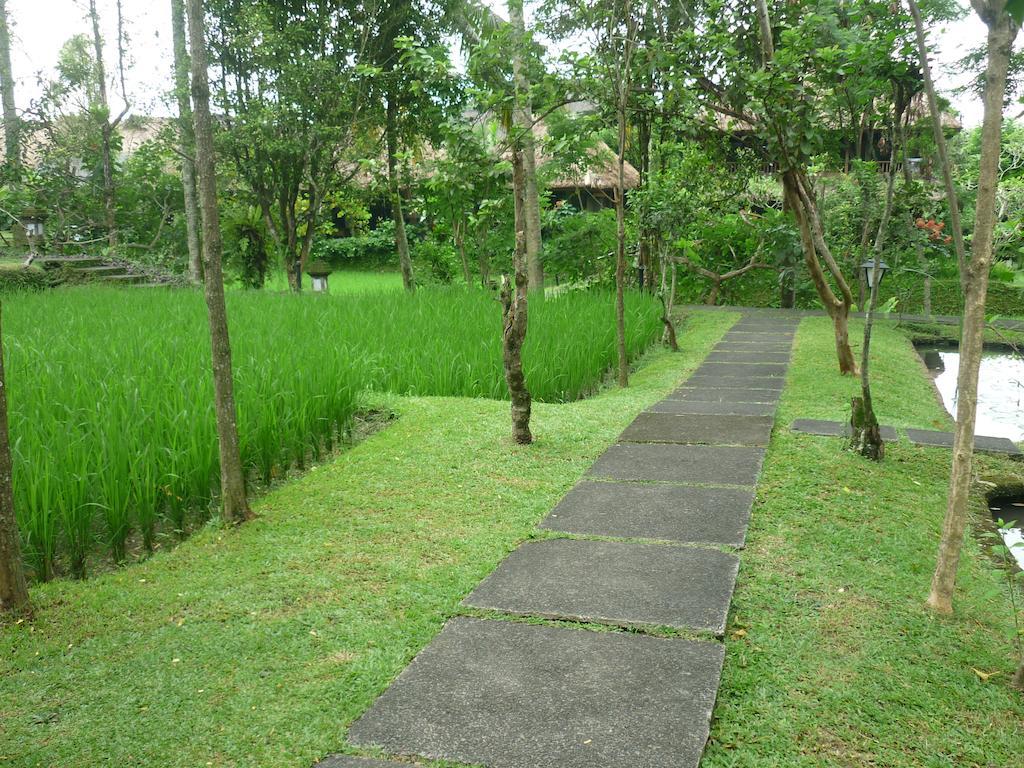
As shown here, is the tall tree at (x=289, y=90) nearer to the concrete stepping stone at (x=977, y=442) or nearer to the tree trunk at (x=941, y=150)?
the concrete stepping stone at (x=977, y=442)

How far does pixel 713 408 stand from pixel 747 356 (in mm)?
2507

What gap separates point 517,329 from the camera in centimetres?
418

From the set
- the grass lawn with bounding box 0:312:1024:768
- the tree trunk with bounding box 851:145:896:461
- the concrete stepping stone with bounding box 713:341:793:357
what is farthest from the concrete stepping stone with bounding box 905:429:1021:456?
the concrete stepping stone with bounding box 713:341:793:357

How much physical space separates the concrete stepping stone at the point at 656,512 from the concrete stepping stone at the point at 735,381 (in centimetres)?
→ 262

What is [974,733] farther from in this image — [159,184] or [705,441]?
[159,184]

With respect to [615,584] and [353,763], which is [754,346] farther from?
[353,763]

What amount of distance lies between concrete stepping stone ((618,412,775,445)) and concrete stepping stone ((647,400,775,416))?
13cm

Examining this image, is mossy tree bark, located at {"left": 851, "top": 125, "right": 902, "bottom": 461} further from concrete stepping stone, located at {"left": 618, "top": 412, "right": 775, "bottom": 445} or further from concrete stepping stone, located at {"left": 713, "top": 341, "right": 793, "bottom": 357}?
concrete stepping stone, located at {"left": 713, "top": 341, "right": 793, "bottom": 357}

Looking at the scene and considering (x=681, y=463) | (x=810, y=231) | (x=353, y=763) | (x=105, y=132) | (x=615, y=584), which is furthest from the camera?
(x=105, y=132)

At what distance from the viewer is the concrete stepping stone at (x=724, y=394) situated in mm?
5500

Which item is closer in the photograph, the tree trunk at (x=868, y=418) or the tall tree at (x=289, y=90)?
the tree trunk at (x=868, y=418)

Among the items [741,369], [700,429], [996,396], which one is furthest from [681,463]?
[996,396]

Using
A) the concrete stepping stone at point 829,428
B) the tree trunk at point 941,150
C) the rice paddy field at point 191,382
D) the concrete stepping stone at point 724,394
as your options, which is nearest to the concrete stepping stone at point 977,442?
the concrete stepping stone at point 829,428

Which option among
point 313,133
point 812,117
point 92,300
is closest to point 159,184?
point 313,133
